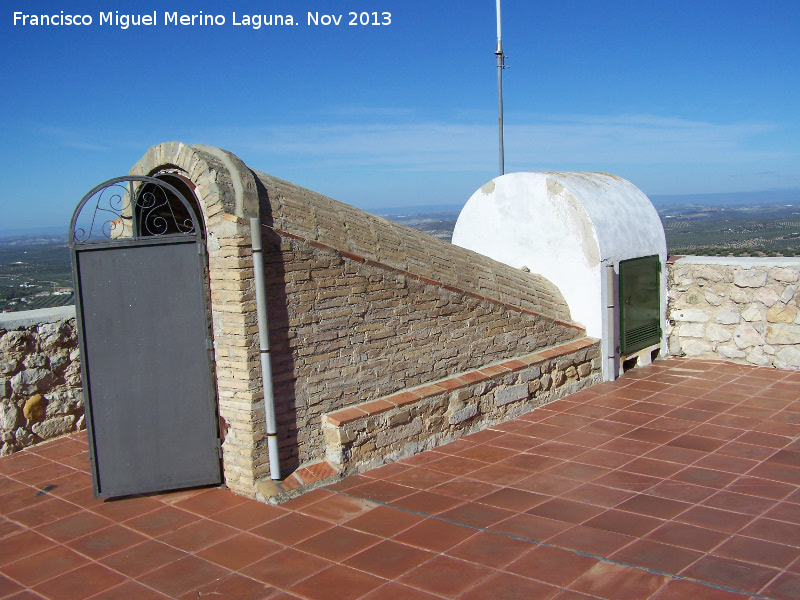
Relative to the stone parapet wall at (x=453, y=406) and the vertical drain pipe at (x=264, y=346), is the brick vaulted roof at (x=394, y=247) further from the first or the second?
the stone parapet wall at (x=453, y=406)

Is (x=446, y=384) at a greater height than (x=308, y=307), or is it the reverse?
(x=308, y=307)

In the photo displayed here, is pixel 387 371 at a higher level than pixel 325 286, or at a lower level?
lower

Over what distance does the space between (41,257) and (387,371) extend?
13.4 metres

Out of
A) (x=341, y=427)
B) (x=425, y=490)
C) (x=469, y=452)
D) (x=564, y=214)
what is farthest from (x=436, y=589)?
(x=564, y=214)

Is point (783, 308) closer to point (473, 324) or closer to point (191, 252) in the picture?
point (473, 324)

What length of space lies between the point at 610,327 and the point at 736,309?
6.43 ft

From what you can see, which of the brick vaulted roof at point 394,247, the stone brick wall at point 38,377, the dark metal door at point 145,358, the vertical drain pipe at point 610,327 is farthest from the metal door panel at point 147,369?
the vertical drain pipe at point 610,327

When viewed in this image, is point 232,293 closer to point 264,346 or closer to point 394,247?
point 264,346

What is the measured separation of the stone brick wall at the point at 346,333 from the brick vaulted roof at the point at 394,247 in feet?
0.49

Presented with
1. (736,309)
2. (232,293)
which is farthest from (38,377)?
(736,309)

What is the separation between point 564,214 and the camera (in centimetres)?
849

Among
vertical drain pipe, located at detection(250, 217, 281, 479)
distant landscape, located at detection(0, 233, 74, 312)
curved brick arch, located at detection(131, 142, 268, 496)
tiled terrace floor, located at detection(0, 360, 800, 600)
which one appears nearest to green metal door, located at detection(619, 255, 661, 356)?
tiled terrace floor, located at detection(0, 360, 800, 600)

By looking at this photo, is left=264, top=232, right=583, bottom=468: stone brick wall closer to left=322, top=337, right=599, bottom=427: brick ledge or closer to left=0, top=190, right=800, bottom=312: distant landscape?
left=322, top=337, right=599, bottom=427: brick ledge

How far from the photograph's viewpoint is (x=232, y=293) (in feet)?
17.0
